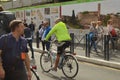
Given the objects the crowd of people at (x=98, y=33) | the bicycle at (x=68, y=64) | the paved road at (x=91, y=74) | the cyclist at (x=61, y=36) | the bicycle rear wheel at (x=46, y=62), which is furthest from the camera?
the crowd of people at (x=98, y=33)

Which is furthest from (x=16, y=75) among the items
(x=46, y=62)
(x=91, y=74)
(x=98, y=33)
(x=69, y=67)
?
(x=98, y=33)

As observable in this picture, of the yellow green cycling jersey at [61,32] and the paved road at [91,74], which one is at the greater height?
the yellow green cycling jersey at [61,32]

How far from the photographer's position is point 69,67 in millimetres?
11750

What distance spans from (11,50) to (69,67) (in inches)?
224

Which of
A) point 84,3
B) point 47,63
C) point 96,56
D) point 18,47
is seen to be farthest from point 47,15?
point 18,47

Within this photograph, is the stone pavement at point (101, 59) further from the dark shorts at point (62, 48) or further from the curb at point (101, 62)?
the dark shorts at point (62, 48)

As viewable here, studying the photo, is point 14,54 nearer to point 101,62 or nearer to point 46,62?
point 46,62

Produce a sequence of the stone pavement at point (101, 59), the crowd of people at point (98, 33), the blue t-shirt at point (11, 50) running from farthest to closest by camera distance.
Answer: the crowd of people at point (98, 33) < the stone pavement at point (101, 59) < the blue t-shirt at point (11, 50)

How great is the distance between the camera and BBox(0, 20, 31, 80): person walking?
20.3ft

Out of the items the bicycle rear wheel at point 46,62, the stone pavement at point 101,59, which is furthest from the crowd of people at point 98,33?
the bicycle rear wheel at point 46,62

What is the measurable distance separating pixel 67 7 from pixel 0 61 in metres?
20.8

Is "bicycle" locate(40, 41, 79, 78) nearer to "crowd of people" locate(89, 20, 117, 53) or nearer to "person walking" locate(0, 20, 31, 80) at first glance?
"person walking" locate(0, 20, 31, 80)

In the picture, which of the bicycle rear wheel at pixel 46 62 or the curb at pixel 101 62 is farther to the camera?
the curb at pixel 101 62

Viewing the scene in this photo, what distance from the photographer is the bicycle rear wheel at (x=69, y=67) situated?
1167 cm
